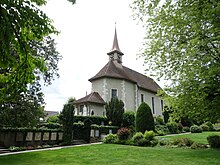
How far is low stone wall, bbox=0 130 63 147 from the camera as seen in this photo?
14.6 meters

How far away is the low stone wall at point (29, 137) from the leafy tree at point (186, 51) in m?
10.2

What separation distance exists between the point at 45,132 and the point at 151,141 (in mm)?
8257

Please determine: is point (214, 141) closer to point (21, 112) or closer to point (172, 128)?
point (21, 112)

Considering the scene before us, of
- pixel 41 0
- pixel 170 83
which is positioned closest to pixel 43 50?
pixel 170 83

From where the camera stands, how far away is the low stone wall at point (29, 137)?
14.6 metres

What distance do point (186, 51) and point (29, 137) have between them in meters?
12.6

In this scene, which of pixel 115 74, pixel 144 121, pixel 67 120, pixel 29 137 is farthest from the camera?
pixel 115 74

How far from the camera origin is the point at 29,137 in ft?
51.5

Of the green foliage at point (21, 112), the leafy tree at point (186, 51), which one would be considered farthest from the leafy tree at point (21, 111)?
the leafy tree at point (186, 51)

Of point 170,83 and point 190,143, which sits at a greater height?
point 170,83

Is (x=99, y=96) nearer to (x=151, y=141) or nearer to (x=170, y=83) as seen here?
(x=151, y=141)

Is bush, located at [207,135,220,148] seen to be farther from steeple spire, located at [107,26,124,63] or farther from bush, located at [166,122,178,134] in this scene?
steeple spire, located at [107,26,124,63]

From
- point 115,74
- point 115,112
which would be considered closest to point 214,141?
point 115,112

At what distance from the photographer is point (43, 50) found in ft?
45.4
